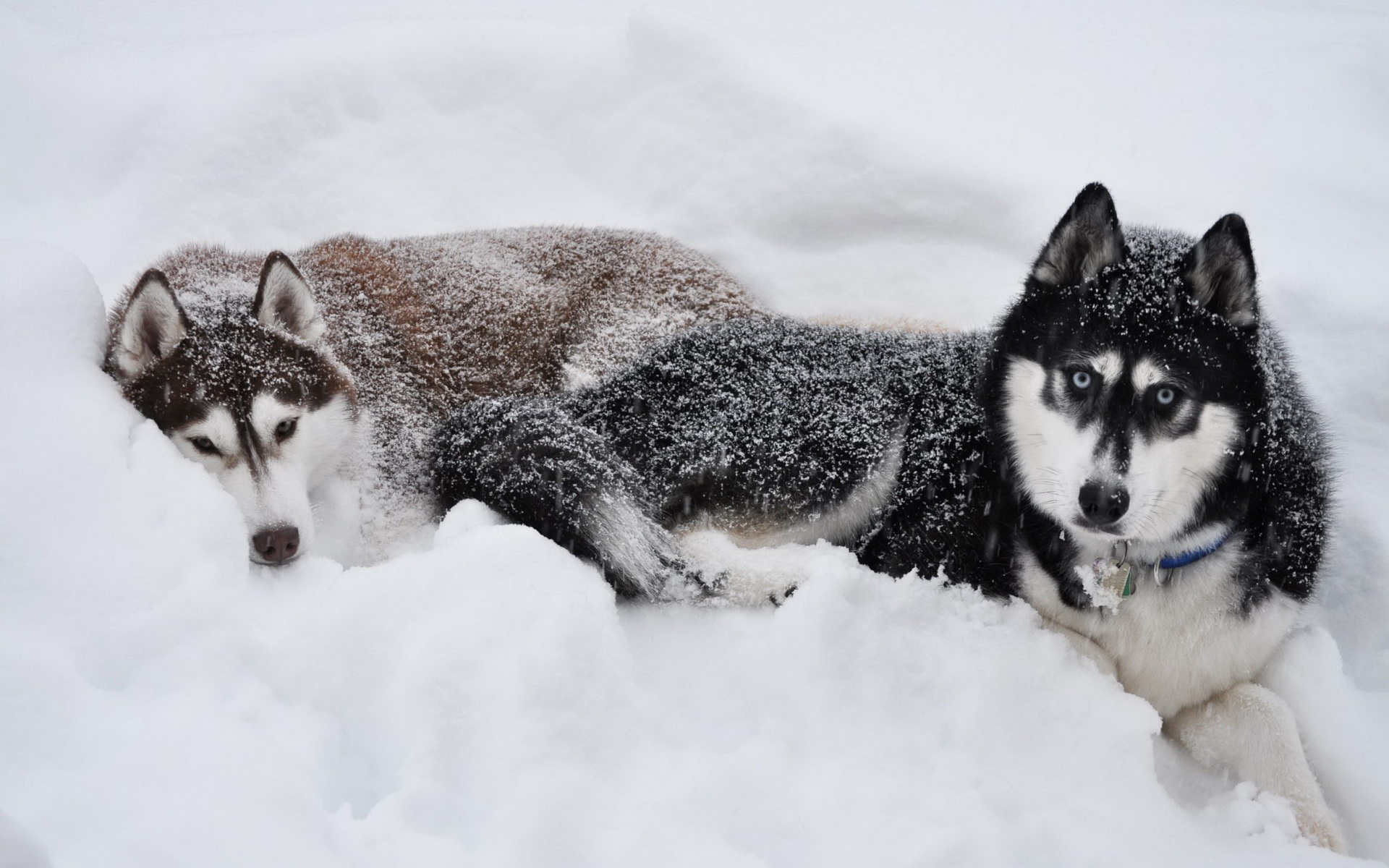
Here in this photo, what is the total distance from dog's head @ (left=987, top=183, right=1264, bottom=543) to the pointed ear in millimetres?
2316

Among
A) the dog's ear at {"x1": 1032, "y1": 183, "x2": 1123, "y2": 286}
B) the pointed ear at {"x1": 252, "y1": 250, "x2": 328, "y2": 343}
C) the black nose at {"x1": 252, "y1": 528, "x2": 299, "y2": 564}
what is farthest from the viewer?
the pointed ear at {"x1": 252, "y1": 250, "x2": 328, "y2": 343}

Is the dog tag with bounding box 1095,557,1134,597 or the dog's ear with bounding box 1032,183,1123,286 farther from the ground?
the dog's ear with bounding box 1032,183,1123,286

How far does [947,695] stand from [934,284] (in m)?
2.45

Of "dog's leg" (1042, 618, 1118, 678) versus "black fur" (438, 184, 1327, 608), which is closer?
"black fur" (438, 184, 1327, 608)

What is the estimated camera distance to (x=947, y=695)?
212 centimetres

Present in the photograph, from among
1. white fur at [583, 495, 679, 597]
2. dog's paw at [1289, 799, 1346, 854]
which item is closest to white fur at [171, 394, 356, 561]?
white fur at [583, 495, 679, 597]

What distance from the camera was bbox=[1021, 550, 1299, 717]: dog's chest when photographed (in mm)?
2250

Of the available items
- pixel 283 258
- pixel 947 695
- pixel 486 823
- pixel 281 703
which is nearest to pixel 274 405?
pixel 283 258

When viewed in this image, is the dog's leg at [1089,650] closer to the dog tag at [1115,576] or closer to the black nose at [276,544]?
the dog tag at [1115,576]

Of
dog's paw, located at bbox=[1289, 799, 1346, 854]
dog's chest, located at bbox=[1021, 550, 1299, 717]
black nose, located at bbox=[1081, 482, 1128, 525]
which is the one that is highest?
black nose, located at bbox=[1081, 482, 1128, 525]

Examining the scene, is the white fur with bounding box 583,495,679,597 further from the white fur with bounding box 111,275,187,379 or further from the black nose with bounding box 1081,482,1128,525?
the white fur with bounding box 111,275,187,379

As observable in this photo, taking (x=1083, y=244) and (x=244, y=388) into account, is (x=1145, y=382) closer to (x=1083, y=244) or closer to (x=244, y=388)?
(x=1083, y=244)

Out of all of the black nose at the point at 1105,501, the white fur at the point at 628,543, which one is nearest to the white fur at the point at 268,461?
the white fur at the point at 628,543

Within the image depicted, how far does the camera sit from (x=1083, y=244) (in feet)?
7.43
